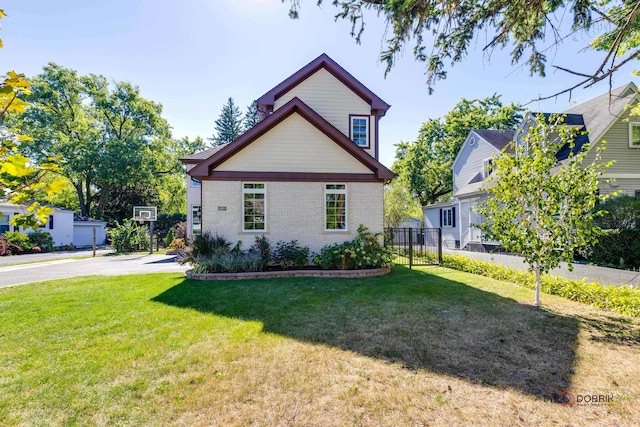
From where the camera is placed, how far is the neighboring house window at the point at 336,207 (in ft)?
37.8

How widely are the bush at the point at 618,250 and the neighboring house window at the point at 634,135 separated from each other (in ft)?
22.3

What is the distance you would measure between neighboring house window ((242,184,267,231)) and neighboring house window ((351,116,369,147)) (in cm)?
509

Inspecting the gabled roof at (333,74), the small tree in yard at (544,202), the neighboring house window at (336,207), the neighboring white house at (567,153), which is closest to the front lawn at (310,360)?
the small tree in yard at (544,202)

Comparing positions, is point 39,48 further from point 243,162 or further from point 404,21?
point 404,21

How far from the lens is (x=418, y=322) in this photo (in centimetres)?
570

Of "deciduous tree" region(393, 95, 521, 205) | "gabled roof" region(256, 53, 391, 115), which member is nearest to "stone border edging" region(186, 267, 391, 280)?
"gabled roof" region(256, 53, 391, 115)

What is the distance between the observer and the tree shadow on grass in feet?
13.6

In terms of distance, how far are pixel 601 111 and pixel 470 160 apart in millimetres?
7732

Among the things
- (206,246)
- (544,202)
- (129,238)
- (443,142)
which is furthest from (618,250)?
(129,238)

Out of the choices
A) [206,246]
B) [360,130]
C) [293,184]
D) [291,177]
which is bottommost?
[206,246]

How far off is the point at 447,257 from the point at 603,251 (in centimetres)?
507

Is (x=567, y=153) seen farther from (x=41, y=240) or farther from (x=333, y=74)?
(x=41, y=240)

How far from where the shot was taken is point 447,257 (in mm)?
12742

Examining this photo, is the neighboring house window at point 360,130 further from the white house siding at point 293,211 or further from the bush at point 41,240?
the bush at point 41,240
